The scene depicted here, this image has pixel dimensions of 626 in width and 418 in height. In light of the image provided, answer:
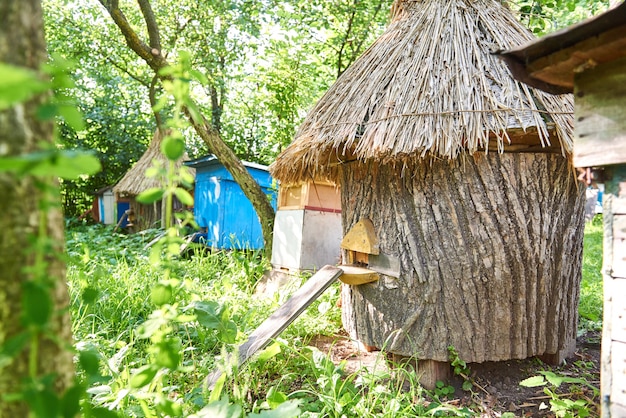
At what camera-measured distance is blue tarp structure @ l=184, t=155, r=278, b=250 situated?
874 cm

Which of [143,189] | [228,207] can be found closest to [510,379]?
[228,207]

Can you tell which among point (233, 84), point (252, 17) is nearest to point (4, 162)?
point (252, 17)

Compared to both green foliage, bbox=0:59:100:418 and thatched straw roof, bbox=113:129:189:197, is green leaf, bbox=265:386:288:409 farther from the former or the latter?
thatched straw roof, bbox=113:129:189:197

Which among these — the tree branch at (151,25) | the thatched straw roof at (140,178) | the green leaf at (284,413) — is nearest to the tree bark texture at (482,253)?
the green leaf at (284,413)

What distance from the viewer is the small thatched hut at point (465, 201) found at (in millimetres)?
3072

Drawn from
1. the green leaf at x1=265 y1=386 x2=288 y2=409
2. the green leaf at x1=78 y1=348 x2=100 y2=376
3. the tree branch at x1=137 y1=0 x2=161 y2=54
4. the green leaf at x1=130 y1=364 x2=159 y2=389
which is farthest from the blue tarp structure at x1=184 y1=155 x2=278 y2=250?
the green leaf at x1=78 y1=348 x2=100 y2=376

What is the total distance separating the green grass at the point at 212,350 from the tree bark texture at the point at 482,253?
496 mm

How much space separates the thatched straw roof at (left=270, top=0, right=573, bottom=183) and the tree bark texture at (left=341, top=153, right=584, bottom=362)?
0.22 m

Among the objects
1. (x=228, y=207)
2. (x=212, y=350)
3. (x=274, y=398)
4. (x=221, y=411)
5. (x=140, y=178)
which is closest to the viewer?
(x=221, y=411)

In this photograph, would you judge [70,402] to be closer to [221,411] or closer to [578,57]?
[221,411]

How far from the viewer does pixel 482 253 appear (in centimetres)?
322

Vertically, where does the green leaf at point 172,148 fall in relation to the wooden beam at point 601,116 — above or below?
below

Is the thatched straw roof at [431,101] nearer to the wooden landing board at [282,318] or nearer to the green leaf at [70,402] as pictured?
the wooden landing board at [282,318]

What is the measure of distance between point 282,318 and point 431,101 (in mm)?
1865
